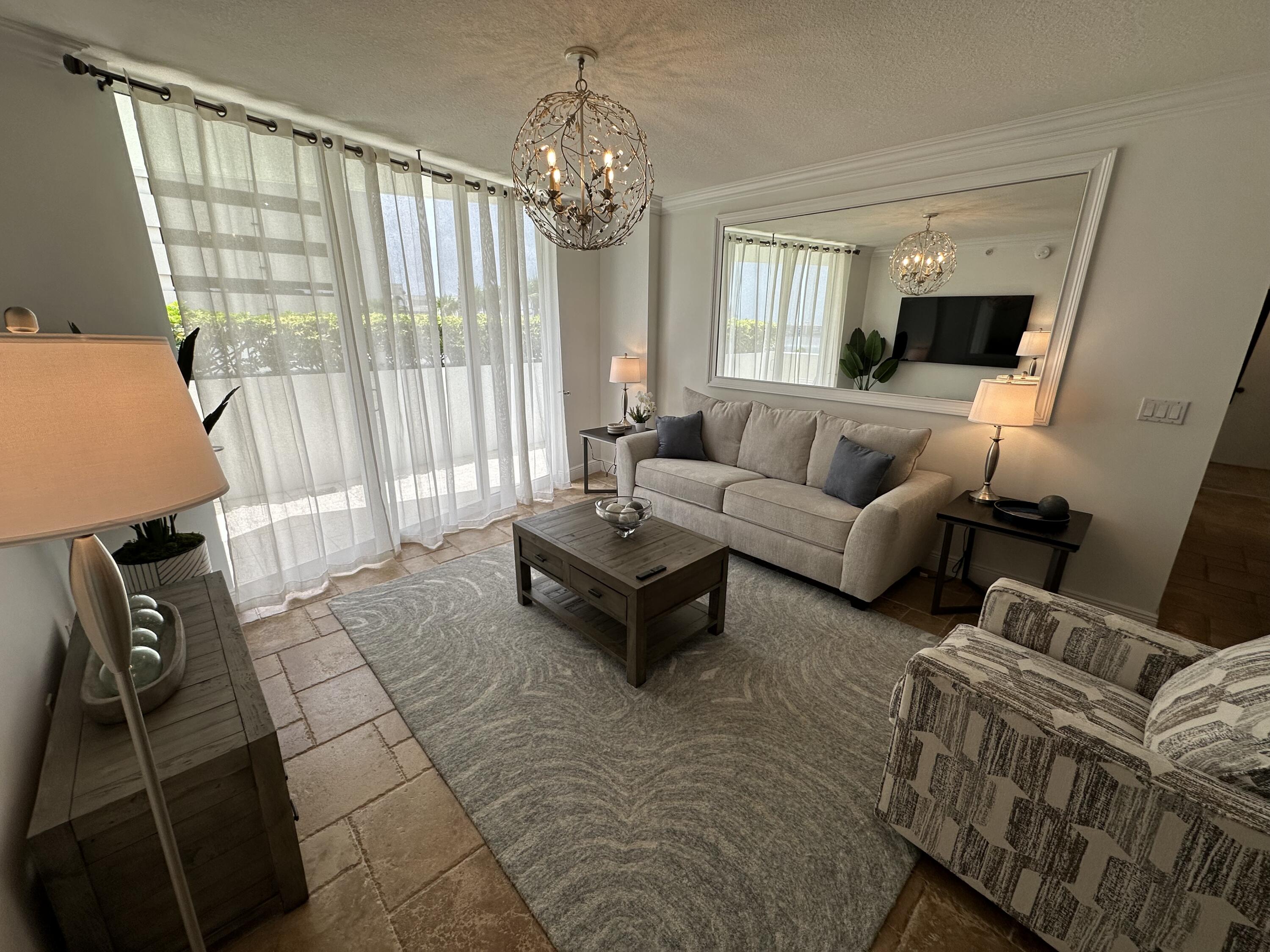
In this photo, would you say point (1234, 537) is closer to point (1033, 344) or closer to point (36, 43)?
point (1033, 344)

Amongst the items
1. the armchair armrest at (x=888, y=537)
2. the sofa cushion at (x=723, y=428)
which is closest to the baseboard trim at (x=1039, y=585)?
the armchair armrest at (x=888, y=537)

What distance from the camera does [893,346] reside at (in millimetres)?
3250

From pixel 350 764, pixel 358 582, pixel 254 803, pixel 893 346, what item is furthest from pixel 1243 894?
pixel 358 582

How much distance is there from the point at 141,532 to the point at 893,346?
13.8ft

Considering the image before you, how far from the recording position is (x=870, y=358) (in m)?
3.35

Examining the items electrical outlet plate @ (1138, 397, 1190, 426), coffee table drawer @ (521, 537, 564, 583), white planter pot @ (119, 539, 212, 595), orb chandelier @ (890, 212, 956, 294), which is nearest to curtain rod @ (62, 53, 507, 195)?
white planter pot @ (119, 539, 212, 595)

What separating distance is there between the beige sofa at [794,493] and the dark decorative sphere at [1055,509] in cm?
51

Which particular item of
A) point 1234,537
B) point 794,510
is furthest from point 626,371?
point 1234,537

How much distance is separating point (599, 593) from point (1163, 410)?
287 cm

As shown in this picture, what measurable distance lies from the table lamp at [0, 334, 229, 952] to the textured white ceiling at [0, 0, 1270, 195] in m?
1.71

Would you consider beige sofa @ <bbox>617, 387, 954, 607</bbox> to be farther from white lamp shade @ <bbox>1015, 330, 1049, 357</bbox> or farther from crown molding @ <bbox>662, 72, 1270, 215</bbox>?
crown molding @ <bbox>662, 72, 1270, 215</bbox>

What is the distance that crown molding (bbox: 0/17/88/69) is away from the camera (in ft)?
5.99

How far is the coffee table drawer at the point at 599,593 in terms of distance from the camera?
7.00ft

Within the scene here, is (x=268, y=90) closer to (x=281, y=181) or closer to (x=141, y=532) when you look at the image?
(x=281, y=181)
